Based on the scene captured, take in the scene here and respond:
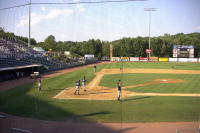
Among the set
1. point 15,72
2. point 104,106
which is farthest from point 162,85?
point 15,72

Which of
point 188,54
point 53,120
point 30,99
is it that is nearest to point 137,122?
point 53,120

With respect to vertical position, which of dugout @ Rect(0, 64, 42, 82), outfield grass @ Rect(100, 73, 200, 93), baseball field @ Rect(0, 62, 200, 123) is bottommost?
baseball field @ Rect(0, 62, 200, 123)

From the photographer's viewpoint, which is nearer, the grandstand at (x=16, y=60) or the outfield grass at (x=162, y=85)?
the outfield grass at (x=162, y=85)

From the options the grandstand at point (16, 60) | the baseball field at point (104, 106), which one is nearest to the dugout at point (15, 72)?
the grandstand at point (16, 60)

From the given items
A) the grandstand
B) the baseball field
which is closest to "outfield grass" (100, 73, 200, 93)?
the baseball field

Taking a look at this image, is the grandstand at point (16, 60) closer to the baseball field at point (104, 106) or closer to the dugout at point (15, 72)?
the dugout at point (15, 72)

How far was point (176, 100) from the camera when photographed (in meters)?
13.1

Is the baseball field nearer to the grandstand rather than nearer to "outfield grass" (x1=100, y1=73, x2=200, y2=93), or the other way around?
"outfield grass" (x1=100, y1=73, x2=200, y2=93)

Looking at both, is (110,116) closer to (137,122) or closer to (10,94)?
(137,122)

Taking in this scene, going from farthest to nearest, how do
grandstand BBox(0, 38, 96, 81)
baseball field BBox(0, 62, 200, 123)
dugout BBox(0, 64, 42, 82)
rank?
grandstand BBox(0, 38, 96, 81) < dugout BBox(0, 64, 42, 82) < baseball field BBox(0, 62, 200, 123)

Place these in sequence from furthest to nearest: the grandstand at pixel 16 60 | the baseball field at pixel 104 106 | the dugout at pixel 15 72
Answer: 1. the grandstand at pixel 16 60
2. the dugout at pixel 15 72
3. the baseball field at pixel 104 106

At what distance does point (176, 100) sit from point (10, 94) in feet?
37.0

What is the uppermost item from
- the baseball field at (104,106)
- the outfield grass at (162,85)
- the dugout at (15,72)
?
the dugout at (15,72)

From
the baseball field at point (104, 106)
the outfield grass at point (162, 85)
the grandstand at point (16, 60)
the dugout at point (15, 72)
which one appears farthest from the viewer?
the grandstand at point (16, 60)
